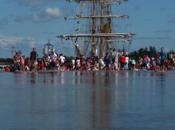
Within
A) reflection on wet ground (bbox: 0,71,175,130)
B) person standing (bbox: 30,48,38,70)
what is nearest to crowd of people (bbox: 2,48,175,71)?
person standing (bbox: 30,48,38,70)

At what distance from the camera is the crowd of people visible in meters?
44.1

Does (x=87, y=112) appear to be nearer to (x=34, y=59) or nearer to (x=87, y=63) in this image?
(x=34, y=59)

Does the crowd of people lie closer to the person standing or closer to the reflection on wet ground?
the person standing

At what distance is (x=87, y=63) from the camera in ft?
171

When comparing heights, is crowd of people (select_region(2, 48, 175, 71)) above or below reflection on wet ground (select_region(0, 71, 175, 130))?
above

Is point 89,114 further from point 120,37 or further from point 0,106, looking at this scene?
point 120,37

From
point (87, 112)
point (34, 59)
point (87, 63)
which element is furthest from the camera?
point (87, 63)

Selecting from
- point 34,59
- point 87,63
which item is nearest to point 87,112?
point 34,59

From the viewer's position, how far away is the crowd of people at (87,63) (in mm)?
44062

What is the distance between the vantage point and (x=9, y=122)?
31.4 ft

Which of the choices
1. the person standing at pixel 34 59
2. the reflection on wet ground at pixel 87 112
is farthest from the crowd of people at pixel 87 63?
the reflection on wet ground at pixel 87 112

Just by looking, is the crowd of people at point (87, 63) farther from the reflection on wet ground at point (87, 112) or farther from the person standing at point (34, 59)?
the reflection on wet ground at point (87, 112)

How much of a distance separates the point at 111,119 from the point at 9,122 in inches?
56.8

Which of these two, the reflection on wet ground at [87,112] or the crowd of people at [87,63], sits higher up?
the crowd of people at [87,63]
